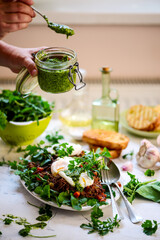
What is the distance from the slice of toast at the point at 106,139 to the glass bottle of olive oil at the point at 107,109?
12 cm

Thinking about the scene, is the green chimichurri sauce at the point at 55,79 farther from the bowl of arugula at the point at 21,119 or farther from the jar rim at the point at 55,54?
the bowl of arugula at the point at 21,119

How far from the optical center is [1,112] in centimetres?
148

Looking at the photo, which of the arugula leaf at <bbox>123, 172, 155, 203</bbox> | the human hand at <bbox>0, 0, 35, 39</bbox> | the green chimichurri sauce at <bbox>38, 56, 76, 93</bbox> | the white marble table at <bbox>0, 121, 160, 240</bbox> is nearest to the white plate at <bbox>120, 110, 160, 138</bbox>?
the white marble table at <bbox>0, 121, 160, 240</bbox>

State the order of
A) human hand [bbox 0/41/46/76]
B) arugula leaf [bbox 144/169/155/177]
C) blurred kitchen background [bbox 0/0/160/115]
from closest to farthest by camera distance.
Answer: human hand [bbox 0/41/46/76]
arugula leaf [bbox 144/169/155/177]
blurred kitchen background [bbox 0/0/160/115]

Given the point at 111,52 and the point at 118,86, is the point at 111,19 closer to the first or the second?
the point at 111,52

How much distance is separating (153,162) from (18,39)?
4.97 ft

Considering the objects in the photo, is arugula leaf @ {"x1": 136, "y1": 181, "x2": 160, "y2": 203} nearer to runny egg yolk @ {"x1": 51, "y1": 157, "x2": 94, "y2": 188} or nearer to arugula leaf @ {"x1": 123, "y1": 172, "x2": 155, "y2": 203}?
arugula leaf @ {"x1": 123, "y1": 172, "x2": 155, "y2": 203}

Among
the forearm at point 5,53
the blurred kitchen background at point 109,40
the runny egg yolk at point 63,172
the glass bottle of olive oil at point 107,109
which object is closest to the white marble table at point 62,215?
the runny egg yolk at point 63,172

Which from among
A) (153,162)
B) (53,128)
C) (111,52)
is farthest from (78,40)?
(153,162)

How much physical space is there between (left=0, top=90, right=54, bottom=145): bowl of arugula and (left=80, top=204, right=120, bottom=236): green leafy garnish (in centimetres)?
59

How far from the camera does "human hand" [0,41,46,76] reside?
128 cm

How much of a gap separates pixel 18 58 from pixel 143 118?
2.59 feet

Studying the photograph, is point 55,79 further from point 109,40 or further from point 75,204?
point 109,40

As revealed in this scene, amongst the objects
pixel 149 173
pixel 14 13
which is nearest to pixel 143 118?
pixel 149 173
